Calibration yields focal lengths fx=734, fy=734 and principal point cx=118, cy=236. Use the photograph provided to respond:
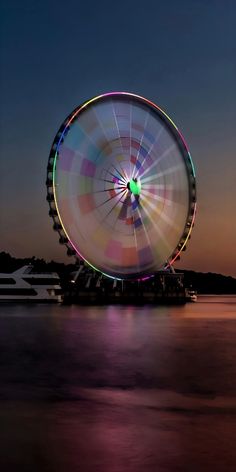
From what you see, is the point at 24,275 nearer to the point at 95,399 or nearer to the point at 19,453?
the point at 95,399

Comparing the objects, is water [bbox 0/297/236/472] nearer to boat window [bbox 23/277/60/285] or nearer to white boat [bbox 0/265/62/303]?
white boat [bbox 0/265/62/303]

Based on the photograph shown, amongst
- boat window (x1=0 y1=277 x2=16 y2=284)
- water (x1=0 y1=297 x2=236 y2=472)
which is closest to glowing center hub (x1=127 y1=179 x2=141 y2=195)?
boat window (x1=0 y1=277 x2=16 y2=284)

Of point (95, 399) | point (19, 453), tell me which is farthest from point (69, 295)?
point (19, 453)

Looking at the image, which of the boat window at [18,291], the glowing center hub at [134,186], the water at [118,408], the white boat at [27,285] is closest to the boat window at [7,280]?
the white boat at [27,285]

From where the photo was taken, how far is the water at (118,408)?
9.37 meters

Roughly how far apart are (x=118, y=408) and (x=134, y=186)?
206ft

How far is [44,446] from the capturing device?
32.8 ft

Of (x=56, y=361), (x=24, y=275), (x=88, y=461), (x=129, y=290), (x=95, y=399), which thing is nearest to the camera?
(x=88, y=461)

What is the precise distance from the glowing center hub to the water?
43921 mm

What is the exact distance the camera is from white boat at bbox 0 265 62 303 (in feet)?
243

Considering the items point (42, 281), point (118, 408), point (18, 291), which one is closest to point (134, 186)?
point (42, 281)

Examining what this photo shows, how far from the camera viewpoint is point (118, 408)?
14.2m

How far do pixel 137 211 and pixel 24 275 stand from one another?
13.9 metres

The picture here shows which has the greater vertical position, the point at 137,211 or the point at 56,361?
the point at 137,211
